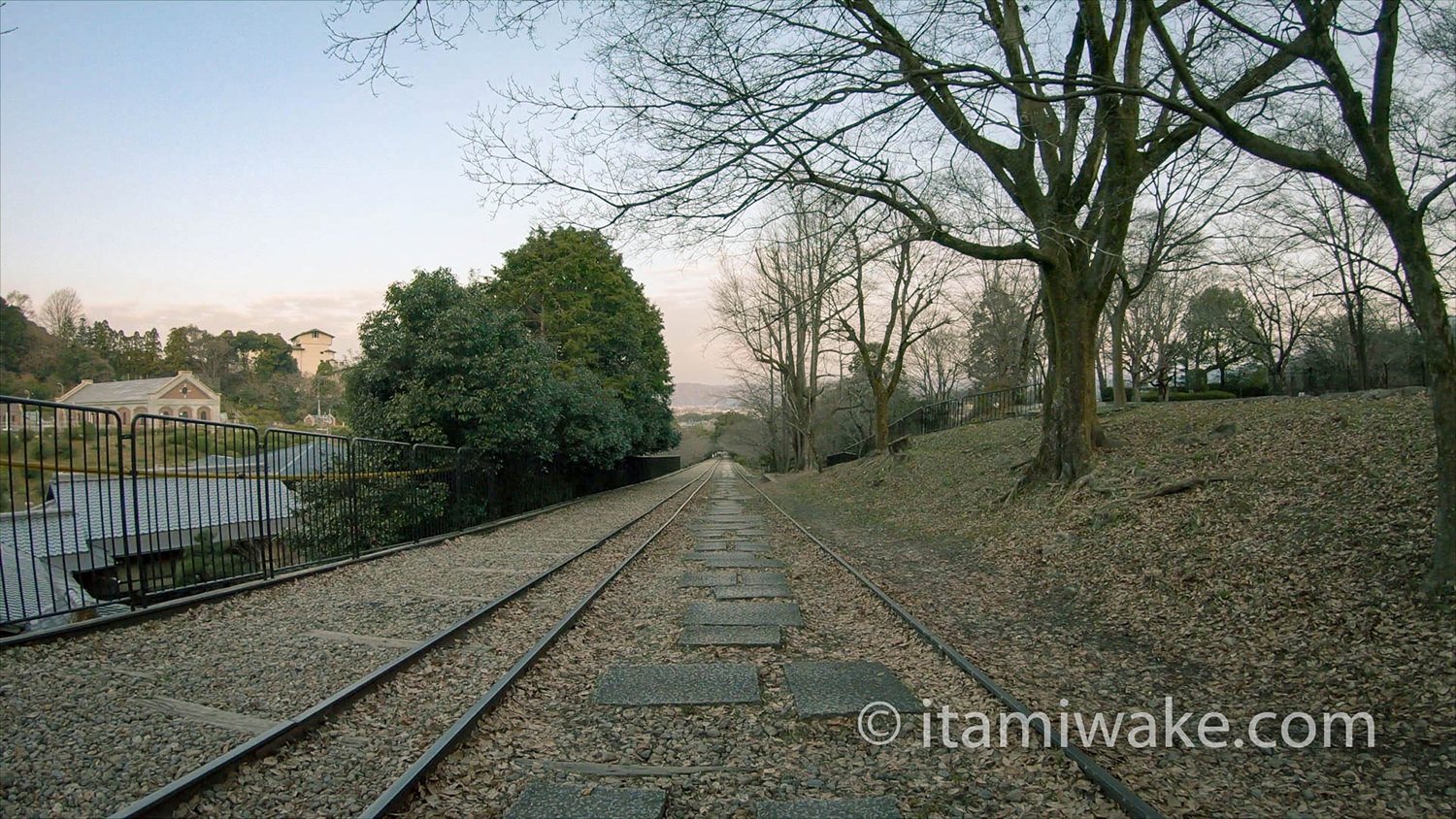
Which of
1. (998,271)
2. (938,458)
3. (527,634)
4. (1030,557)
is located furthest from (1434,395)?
(998,271)

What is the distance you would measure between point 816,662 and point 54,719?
432 cm

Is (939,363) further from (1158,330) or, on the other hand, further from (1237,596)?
(1237,596)

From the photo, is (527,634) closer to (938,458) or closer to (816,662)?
(816,662)

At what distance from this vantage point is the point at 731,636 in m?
6.14

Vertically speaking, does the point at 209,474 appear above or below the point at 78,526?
above

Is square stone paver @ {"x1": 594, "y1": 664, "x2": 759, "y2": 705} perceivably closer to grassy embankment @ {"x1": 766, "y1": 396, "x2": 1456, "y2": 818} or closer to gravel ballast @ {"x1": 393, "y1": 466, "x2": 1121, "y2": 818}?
gravel ballast @ {"x1": 393, "y1": 466, "x2": 1121, "y2": 818}

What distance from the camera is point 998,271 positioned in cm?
3303

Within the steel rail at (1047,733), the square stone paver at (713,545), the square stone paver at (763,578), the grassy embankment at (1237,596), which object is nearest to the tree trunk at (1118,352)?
the grassy embankment at (1237,596)

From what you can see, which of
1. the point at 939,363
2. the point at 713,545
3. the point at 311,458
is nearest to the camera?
the point at 311,458

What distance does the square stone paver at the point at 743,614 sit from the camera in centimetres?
663

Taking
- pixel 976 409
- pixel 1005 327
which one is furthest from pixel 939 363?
pixel 976 409

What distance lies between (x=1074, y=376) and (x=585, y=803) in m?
9.90

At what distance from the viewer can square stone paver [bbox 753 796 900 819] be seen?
3205 mm

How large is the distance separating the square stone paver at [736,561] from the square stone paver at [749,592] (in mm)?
1464
